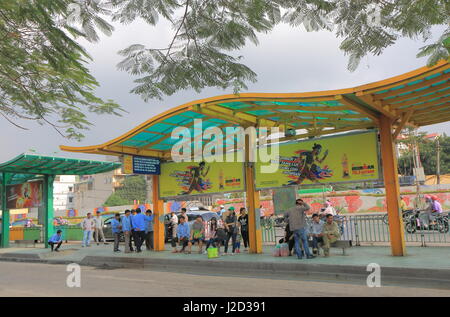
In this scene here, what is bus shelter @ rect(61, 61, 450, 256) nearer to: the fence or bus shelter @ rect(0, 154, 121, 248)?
the fence

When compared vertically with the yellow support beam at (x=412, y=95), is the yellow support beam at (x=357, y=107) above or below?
below

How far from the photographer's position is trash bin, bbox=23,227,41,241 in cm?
2334

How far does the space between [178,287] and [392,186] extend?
246 inches

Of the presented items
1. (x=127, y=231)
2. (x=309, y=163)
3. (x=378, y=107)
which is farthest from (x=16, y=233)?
(x=378, y=107)

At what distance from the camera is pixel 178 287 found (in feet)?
29.1

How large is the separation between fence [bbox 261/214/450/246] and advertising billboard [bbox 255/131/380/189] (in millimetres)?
2458

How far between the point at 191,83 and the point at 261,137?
8.33 m

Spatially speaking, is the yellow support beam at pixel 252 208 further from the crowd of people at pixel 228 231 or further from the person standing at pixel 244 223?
the person standing at pixel 244 223

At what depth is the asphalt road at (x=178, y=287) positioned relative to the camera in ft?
25.5

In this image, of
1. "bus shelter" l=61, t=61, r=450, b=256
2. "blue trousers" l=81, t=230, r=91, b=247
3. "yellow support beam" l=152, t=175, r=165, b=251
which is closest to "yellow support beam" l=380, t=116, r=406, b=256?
"bus shelter" l=61, t=61, r=450, b=256

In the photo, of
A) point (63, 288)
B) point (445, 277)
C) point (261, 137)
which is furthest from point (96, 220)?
point (445, 277)

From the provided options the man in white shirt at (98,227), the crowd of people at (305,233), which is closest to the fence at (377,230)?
the crowd of people at (305,233)

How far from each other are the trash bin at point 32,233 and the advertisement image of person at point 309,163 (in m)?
16.6

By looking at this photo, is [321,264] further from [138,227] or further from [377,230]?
[138,227]
